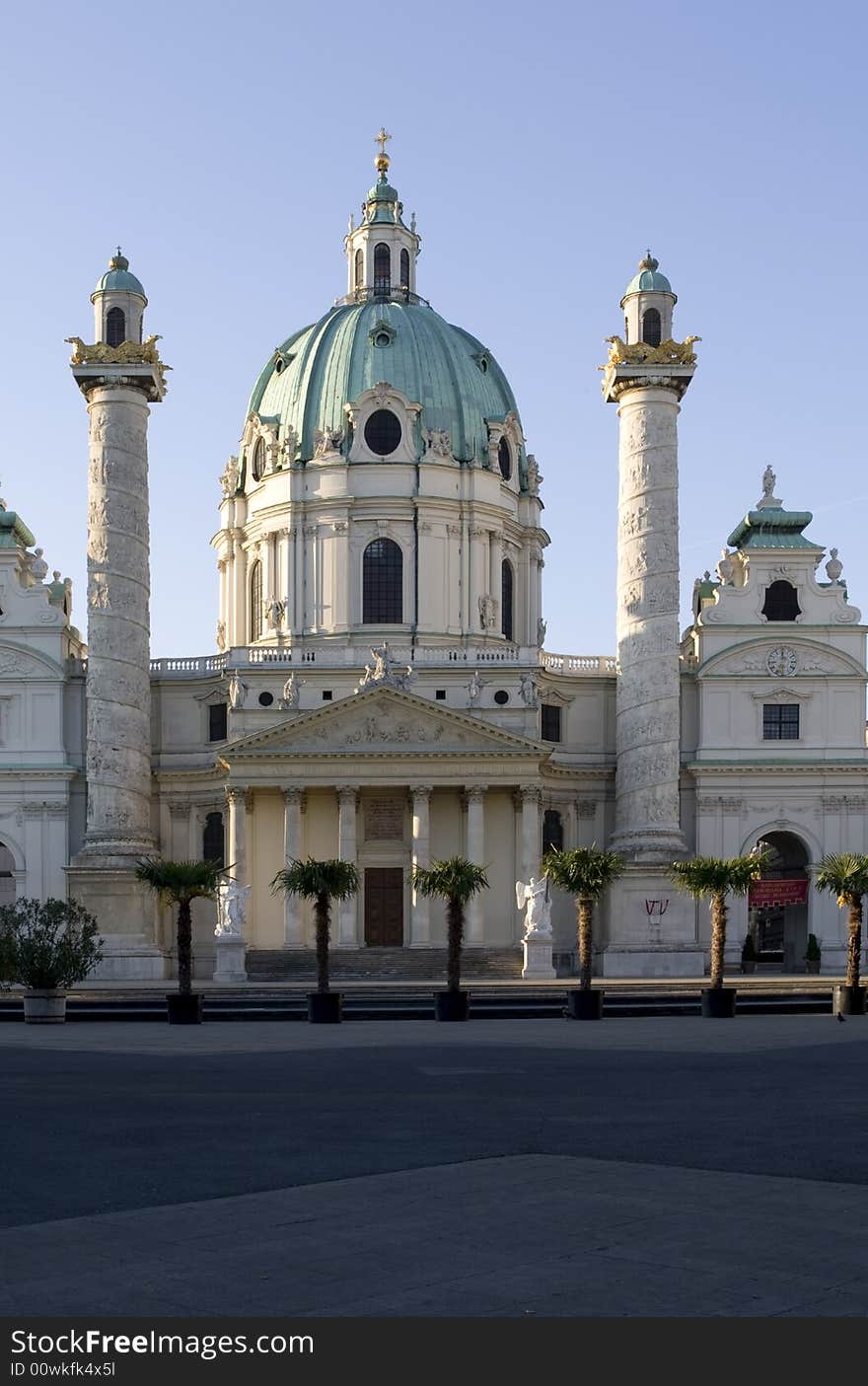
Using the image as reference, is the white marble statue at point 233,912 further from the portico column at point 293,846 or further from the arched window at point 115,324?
the arched window at point 115,324

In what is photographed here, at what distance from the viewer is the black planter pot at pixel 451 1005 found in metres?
45.9

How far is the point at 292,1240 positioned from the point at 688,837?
64433 millimetres

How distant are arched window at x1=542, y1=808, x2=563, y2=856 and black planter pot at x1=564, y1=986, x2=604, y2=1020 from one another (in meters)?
31.8

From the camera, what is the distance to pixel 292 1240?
13852 mm

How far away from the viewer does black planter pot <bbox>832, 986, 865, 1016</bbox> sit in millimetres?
46469

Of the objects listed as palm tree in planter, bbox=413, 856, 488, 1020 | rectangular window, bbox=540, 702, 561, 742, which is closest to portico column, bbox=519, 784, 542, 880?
rectangular window, bbox=540, 702, 561, 742

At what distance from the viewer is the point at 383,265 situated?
305 feet

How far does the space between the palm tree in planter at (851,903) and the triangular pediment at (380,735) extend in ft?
69.9

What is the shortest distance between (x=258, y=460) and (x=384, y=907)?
24438 mm

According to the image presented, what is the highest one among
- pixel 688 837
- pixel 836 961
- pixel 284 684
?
pixel 284 684

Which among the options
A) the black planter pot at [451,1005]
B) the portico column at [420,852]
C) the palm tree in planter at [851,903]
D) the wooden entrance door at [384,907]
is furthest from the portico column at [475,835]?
the black planter pot at [451,1005]

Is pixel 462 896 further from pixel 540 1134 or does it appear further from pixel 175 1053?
pixel 540 1134

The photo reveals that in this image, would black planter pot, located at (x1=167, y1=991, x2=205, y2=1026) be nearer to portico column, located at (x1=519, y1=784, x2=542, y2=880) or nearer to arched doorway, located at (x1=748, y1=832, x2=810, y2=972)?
portico column, located at (x1=519, y1=784, x2=542, y2=880)

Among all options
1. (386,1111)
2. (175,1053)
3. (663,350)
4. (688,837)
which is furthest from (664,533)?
(386,1111)
